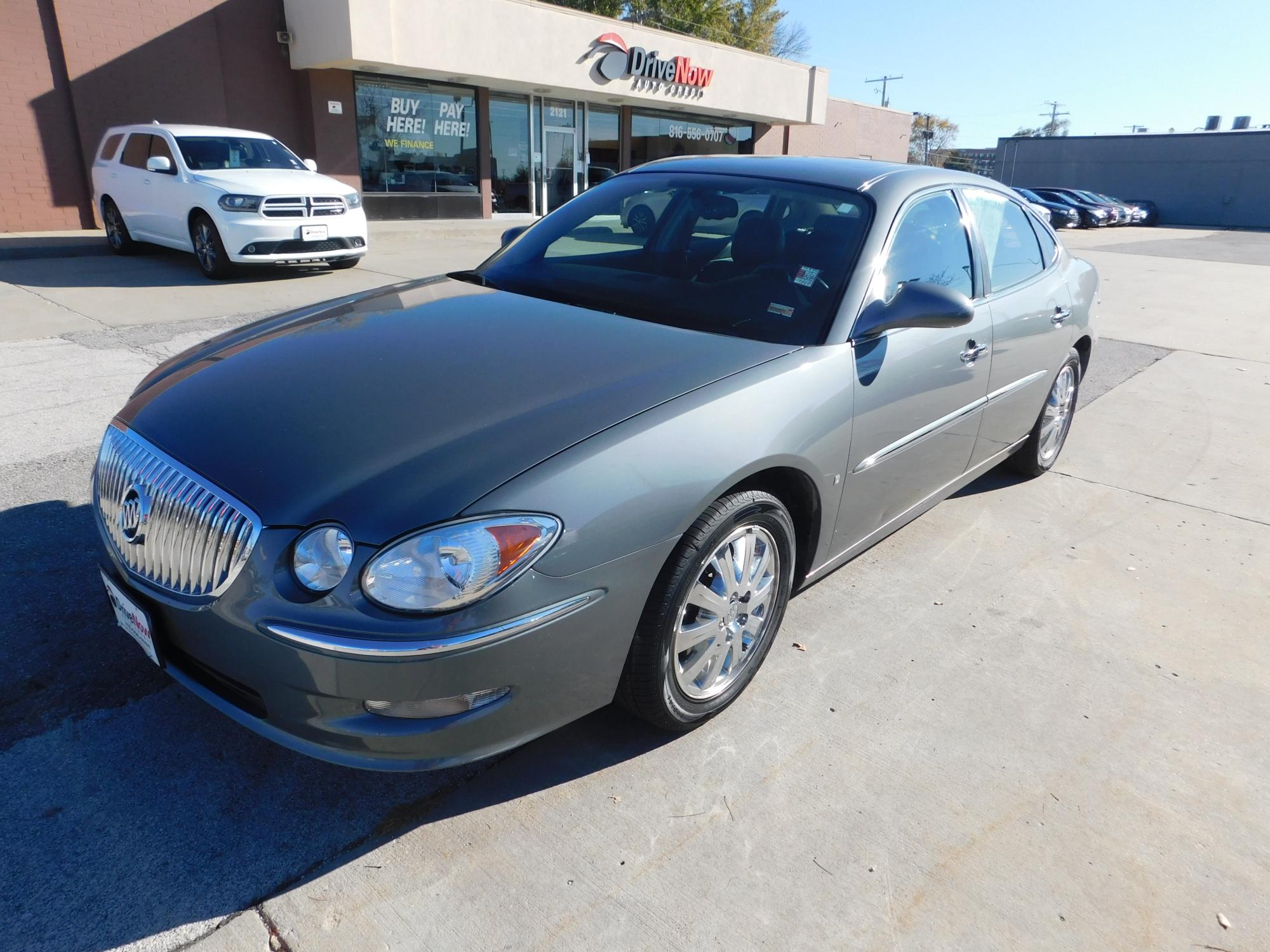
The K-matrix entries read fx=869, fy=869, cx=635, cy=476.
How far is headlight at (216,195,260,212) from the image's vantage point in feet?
31.5

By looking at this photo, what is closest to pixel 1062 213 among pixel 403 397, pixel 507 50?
pixel 507 50

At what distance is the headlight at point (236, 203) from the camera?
9.59m

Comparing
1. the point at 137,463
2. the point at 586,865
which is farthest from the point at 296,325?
the point at 586,865

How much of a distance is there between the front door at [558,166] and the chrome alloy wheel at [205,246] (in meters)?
12.6

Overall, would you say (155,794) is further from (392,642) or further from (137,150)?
(137,150)

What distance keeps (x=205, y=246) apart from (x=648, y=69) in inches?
587

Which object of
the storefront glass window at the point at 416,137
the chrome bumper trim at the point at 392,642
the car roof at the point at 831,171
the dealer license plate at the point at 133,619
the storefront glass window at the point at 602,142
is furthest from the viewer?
the storefront glass window at the point at 602,142

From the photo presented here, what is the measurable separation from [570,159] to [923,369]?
21195 millimetres

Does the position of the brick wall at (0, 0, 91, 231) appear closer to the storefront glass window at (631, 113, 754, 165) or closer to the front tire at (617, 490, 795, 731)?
the storefront glass window at (631, 113, 754, 165)

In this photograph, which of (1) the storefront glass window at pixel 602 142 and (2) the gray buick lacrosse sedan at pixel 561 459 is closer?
(2) the gray buick lacrosse sedan at pixel 561 459

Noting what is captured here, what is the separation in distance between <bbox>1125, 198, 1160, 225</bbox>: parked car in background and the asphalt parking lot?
3837 centimetres

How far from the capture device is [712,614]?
254cm

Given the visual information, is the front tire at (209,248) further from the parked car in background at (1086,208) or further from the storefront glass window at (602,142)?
the parked car in background at (1086,208)

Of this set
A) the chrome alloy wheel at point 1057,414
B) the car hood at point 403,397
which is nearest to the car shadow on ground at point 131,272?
the car hood at point 403,397
